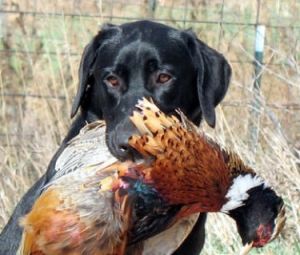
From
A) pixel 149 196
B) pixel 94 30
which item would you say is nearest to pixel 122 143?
pixel 149 196

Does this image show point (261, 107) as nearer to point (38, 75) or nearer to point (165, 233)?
point (38, 75)

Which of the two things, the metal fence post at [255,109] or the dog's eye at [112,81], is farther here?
the metal fence post at [255,109]

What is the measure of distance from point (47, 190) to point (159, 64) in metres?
1.27

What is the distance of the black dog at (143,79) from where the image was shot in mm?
5094

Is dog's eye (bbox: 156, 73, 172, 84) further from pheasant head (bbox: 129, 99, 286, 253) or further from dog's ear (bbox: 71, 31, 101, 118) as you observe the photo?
pheasant head (bbox: 129, 99, 286, 253)

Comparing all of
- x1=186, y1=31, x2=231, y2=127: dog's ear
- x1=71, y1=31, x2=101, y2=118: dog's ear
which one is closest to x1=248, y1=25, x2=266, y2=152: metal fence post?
x1=186, y1=31, x2=231, y2=127: dog's ear

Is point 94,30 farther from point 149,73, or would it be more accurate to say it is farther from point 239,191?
point 239,191

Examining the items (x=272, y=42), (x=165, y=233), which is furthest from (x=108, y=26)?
(x=272, y=42)

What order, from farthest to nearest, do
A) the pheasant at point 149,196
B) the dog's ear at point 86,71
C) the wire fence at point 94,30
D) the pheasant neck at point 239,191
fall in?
the wire fence at point 94,30 < the dog's ear at point 86,71 < the pheasant neck at point 239,191 < the pheasant at point 149,196

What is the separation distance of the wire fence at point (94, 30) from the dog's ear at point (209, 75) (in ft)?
7.65

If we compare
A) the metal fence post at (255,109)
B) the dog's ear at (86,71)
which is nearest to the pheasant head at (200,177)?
the dog's ear at (86,71)

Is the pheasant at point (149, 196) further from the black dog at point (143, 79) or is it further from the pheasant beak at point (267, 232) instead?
the black dog at point (143, 79)

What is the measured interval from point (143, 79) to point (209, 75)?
0.41 m

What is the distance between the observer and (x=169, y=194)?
3947 mm
